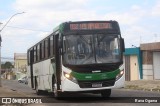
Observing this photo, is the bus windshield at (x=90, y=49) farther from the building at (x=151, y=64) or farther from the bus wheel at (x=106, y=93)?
the building at (x=151, y=64)

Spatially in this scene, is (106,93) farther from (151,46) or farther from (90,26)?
(151,46)

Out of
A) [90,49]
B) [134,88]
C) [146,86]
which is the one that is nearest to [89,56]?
[90,49]

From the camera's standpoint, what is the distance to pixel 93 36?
64.3 ft

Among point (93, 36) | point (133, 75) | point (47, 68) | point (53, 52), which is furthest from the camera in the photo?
point (133, 75)

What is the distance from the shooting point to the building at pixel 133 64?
2322 inches

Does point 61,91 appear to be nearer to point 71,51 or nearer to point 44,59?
point 71,51

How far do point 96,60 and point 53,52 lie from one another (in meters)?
2.72

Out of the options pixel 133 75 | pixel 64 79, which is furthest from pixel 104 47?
pixel 133 75

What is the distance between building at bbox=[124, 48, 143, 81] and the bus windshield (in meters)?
39.4

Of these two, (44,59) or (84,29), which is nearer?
(84,29)

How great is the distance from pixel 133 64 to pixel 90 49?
140 ft

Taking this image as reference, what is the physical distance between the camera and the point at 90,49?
19.3 metres

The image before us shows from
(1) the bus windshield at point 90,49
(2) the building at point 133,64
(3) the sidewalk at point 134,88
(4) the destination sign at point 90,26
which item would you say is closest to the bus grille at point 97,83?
(1) the bus windshield at point 90,49

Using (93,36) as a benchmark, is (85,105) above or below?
below
